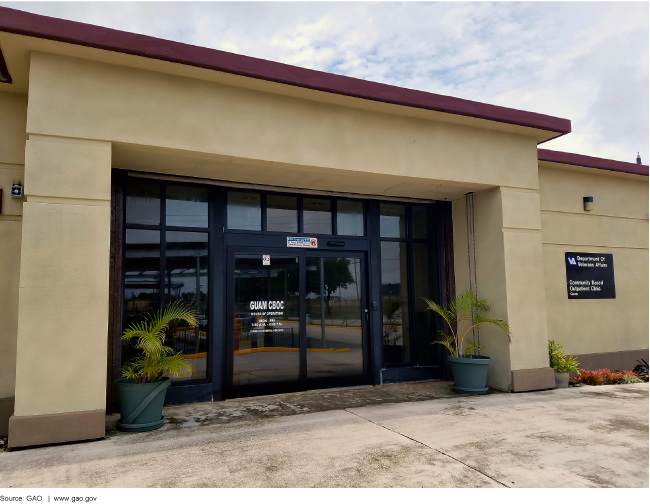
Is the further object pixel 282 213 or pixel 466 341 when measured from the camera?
pixel 466 341

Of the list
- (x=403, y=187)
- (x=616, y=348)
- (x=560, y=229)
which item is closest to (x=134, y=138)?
(x=403, y=187)

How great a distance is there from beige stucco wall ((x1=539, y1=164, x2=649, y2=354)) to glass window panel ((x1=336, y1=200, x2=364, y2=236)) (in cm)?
356

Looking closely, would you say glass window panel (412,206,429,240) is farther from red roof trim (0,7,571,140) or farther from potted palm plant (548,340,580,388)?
potted palm plant (548,340,580,388)

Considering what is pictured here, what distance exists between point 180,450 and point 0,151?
4024 mm

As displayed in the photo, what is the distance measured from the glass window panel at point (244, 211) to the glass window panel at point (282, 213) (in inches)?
6.2

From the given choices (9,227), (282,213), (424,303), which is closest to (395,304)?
(424,303)

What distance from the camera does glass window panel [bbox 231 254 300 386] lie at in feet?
22.2

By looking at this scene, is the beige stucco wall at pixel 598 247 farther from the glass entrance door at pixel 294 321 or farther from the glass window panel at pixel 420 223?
the glass entrance door at pixel 294 321

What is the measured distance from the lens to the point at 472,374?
699 centimetres

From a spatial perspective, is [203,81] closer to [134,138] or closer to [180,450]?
[134,138]

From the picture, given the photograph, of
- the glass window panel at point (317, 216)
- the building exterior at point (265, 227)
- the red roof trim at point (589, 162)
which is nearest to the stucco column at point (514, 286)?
the building exterior at point (265, 227)

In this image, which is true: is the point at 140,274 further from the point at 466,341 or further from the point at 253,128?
the point at 466,341

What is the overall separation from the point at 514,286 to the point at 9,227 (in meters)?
6.86

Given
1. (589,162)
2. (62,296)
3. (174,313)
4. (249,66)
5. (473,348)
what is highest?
(249,66)
